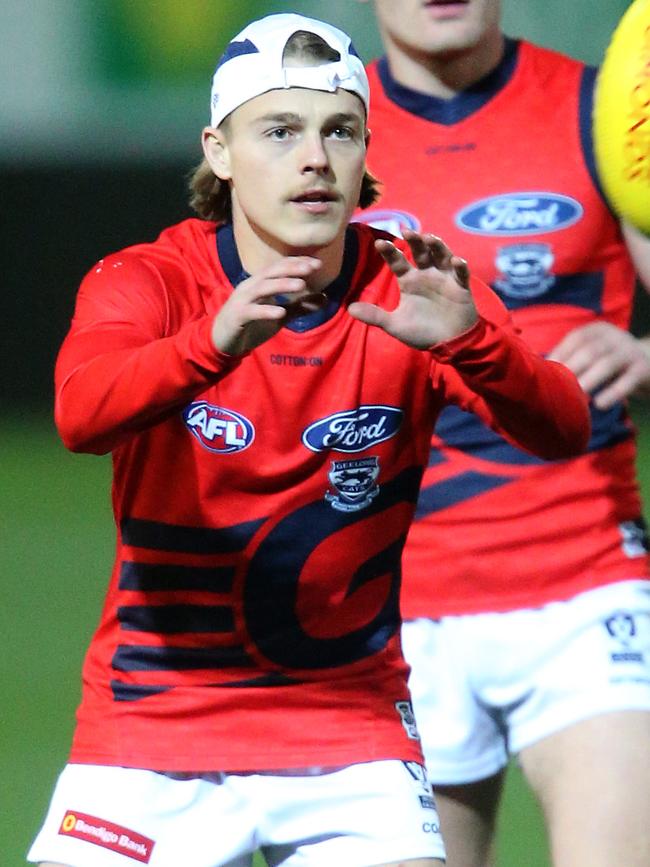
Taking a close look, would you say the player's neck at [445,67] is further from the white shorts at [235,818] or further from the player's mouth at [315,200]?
the white shorts at [235,818]

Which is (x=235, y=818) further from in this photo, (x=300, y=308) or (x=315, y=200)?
(x=315, y=200)

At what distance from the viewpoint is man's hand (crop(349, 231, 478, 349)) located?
2.65m

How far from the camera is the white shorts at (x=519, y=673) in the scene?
133 inches

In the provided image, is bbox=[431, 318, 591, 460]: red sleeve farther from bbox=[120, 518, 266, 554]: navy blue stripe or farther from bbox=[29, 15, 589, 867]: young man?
bbox=[120, 518, 266, 554]: navy blue stripe

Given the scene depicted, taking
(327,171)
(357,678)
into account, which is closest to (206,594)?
(357,678)

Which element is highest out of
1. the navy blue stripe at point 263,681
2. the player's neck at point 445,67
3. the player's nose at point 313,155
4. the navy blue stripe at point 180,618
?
the player's neck at point 445,67

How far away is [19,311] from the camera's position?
28.7ft

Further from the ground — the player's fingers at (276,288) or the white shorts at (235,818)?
the player's fingers at (276,288)

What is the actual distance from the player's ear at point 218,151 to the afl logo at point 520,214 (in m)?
0.75

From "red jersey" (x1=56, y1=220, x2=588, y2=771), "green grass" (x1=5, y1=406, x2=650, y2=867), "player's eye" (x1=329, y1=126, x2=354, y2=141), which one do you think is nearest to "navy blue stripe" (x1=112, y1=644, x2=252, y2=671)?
"red jersey" (x1=56, y1=220, x2=588, y2=771)

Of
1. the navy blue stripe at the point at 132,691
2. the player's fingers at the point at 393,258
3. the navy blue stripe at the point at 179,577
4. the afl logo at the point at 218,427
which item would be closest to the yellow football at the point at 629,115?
the player's fingers at the point at 393,258

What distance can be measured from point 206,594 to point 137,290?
0.47 meters

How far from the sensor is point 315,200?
110 inches

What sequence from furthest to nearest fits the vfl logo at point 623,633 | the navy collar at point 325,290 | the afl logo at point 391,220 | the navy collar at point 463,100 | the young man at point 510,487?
the navy collar at point 463,100
the afl logo at point 391,220
the young man at point 510,487
the vfl logo at point 623,633
the navy collar at point 325,290
